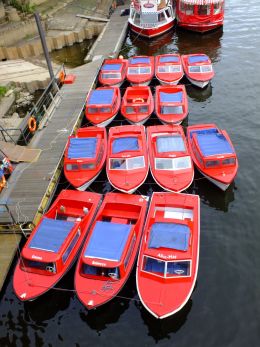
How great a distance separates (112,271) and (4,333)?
20.7 ft

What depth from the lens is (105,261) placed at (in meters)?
17.7

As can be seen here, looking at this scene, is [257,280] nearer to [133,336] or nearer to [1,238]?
[133,336]

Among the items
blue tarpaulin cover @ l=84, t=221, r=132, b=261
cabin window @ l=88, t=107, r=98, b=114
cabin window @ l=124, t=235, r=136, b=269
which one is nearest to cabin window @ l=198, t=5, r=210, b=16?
cabin window @ l=88, t=107, r=98, b=114

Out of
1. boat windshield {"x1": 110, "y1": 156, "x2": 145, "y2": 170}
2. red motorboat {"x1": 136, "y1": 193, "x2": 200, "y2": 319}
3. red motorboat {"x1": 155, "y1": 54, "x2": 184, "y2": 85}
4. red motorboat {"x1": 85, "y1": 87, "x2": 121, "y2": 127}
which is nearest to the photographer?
red motorboat {"x1": 136, "y1": 193, "x2": 200, "y2": 319}

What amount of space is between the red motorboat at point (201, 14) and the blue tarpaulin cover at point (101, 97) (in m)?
22.3

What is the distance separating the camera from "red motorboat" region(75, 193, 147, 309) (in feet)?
57.4

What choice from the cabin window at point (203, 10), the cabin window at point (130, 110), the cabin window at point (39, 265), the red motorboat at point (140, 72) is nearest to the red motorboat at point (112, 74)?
the red motorboat at point (140, 72)

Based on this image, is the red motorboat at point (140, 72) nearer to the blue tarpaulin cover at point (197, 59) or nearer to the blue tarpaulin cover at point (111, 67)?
the blue tarpaulin cover at point (111, 67)

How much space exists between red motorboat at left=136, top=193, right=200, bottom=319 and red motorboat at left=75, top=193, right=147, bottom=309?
0.67 m

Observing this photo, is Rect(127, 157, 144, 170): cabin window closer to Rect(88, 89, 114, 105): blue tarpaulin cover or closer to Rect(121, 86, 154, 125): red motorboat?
Rect(121, 86, 154, 125): red motorboat

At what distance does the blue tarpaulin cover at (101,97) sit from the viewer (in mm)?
30919

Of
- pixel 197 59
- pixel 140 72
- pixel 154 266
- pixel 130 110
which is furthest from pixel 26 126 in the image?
pixel 197 59

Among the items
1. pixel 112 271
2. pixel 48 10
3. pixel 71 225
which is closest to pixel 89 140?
pixel 71 225

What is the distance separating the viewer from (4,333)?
17688 mm
